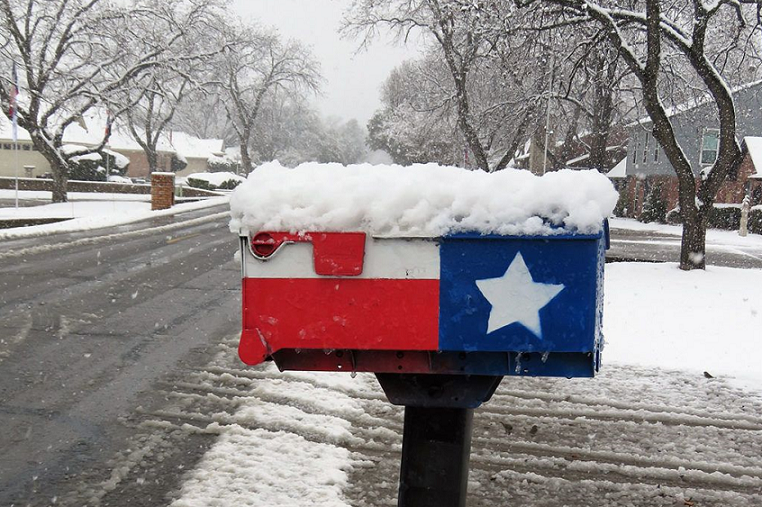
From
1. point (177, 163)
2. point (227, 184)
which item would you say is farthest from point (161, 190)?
point (177, 163)

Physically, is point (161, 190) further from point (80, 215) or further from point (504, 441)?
point (504, 441)

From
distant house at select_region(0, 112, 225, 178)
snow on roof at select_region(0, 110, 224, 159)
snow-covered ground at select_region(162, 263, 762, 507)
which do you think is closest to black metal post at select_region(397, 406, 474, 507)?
snow-covered ground at select_region(162, 263, 762, 507)

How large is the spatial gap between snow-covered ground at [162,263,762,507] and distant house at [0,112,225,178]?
37273mm

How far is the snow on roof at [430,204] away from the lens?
2.19 meters

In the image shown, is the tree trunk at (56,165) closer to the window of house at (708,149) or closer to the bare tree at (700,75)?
the bare tree at (700,75)

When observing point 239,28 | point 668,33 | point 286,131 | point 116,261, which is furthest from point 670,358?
point 286,131

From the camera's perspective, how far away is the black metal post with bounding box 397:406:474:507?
8.13ft

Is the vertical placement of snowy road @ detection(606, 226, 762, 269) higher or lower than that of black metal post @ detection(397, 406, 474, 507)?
lower

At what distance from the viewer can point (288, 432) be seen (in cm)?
464

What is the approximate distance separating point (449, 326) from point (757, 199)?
101 ft

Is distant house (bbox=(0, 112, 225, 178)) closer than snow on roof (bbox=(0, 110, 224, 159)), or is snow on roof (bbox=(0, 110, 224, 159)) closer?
snow on roof (bbox=(0, 110, 224, 159))

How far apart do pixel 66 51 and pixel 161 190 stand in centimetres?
726

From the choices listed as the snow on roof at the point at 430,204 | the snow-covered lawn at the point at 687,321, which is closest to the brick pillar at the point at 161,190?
the snow-covered lawn at the point at 687,321

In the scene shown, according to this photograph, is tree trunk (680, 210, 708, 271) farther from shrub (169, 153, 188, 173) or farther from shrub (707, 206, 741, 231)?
shrub (169, 153, 188, 173)
